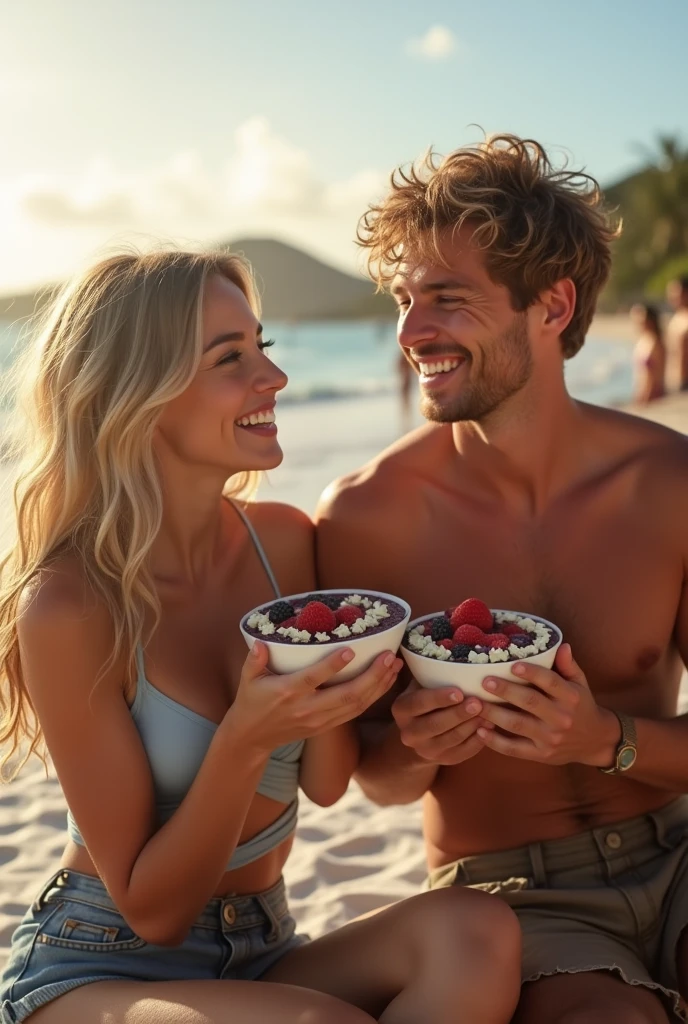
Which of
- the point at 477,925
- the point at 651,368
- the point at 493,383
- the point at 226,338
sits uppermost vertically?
the point at 226,338

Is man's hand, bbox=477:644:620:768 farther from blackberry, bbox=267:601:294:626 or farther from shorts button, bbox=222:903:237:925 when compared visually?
shorts button, bbox=222:903:237:925

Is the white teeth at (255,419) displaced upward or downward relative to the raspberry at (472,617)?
upward

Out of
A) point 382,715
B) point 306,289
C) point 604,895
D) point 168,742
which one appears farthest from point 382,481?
point 306,289

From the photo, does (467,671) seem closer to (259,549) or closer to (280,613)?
(280,613)

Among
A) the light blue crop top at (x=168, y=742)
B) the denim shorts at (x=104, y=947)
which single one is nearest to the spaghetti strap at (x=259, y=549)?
the light blue crop top at (x=168, y=742)

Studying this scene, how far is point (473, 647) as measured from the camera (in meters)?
2.37

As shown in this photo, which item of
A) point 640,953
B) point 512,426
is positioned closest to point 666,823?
point 640,953

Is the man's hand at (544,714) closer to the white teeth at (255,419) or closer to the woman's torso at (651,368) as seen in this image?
the white teeth at (255,419)

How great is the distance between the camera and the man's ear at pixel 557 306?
3.44 m

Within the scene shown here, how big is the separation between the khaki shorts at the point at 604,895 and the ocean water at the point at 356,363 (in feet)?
7.92

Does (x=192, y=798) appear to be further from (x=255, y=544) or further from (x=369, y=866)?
(x=369, y=866)

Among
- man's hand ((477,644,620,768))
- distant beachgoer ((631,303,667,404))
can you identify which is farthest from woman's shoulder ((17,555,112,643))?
distant beachgoer ((631,303,667,404))

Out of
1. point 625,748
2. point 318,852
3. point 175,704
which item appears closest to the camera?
point 175,704

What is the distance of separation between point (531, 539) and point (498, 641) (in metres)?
0.94
